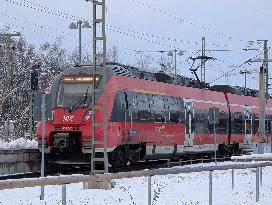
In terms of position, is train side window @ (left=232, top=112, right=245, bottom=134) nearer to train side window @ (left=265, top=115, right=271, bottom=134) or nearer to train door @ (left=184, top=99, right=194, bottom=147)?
train side window @ (left=265, top=115, right=271, bottom=134)

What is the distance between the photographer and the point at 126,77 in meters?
24.6

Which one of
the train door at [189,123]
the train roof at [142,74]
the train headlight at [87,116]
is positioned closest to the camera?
the train headlight at [87,116]

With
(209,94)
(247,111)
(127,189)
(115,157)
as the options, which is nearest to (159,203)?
(127,189)

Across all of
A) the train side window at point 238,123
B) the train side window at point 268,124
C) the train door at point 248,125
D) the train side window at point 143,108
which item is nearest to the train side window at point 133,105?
the train side window at point 143,108

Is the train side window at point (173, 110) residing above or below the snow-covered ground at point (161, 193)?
above

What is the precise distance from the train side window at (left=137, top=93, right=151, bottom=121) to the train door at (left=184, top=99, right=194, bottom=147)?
179 inches

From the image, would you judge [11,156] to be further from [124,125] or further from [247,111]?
[247,111]

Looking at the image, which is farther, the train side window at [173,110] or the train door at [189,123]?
the train door at [189,123]

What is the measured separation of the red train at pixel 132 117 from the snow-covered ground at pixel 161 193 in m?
4.10

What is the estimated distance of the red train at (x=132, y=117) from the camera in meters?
23.1

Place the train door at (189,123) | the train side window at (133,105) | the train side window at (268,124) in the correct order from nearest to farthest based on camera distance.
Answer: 1. the train side window at (133,105)
2. the train door at (189,123)
3. the train side window at (268,124)

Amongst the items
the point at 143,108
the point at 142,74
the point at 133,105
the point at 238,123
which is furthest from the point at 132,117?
the point at 238,123

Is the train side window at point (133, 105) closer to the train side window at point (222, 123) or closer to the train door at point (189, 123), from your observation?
the train door at point (189, 123)

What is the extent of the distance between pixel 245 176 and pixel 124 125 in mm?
4658
